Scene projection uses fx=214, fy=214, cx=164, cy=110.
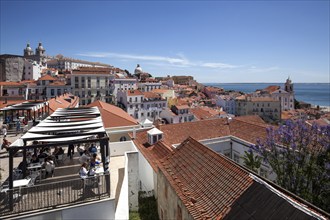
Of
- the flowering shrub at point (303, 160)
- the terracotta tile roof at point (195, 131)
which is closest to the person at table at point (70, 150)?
the terracotta tile roof at point (195, 131)

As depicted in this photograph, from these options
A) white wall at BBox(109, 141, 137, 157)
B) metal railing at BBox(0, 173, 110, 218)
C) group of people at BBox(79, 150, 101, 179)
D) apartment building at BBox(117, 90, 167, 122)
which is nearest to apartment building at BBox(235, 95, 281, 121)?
apartment building at BBox(117, 90, 167, 122)

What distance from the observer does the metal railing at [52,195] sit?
6794mm

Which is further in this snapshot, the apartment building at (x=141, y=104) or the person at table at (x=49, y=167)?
the apartment building at (x=141, y=104)

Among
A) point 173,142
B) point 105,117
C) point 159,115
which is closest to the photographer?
point 173,142

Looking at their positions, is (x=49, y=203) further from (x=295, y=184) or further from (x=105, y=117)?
(x=105, y=117)

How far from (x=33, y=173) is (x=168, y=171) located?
5631 mm

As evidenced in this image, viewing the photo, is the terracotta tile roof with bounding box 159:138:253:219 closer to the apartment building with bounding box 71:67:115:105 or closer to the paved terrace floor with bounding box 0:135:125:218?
the paved terrace floor with bounding box 0:135:125:218

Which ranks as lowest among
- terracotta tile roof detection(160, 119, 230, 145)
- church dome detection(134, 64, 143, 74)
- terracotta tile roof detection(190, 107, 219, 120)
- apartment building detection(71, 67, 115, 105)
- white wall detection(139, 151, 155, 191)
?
white wall detection(139, 151, 155, 191)

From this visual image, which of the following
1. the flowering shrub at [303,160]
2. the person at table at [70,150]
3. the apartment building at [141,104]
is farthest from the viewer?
the apartment building at [141,104]

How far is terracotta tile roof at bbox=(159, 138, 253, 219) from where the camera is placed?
22.7 feet

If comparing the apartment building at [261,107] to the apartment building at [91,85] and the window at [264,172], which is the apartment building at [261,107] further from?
the window at [264,172]

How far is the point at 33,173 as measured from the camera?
8438 millimetres

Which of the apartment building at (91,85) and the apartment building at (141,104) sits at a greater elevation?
the apartment building at (91,85)

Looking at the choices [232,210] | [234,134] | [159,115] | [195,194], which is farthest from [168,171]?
[159,115]
